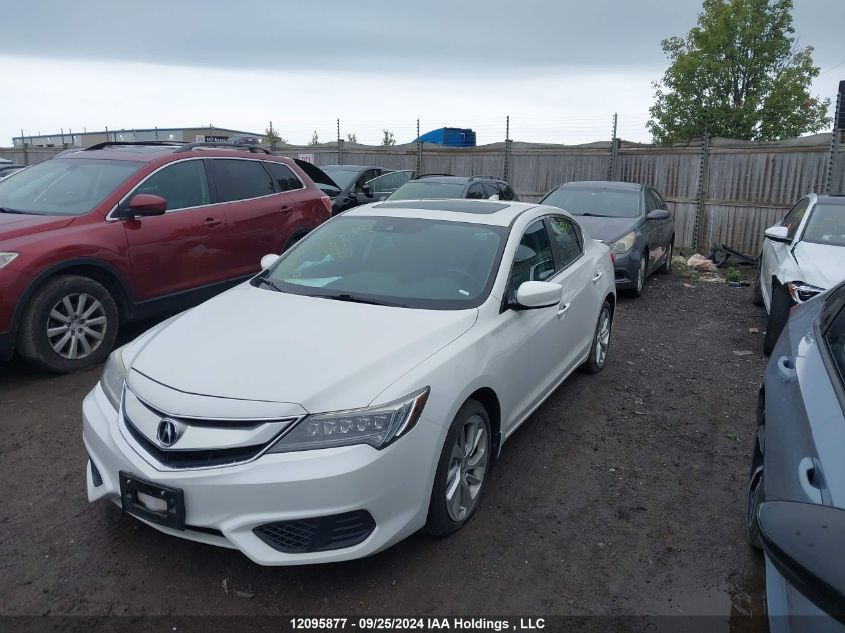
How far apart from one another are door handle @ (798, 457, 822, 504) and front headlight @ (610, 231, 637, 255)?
22.6 feet

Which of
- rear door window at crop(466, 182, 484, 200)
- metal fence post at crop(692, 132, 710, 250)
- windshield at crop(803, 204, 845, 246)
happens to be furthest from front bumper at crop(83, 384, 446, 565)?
metal fence post at crop(692, 132, 710, 250)

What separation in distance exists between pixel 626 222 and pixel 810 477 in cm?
776

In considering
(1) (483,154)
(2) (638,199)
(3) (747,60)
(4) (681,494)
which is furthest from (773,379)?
(3) (747,60)

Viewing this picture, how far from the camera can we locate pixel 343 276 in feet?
13.5

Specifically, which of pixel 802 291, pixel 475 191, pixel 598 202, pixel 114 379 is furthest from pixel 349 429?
pixel 475 191

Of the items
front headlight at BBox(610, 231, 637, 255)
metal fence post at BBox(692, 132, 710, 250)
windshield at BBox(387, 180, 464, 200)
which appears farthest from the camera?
metal fence post at BBox(692, 132, 710, 250)

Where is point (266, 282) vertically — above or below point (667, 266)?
above

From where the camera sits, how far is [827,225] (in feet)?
23.3

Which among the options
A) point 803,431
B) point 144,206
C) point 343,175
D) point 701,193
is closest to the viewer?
point 803,431

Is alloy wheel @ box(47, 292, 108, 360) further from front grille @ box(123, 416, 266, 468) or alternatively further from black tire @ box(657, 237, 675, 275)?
black tire @ box(657, 237, 675, 275)

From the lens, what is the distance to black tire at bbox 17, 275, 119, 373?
16.7 feet

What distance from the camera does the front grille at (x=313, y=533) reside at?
2686mm

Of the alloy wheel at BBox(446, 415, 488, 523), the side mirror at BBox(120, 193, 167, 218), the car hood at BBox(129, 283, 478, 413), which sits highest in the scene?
the side mirror at BBox(120, 193, 167, 218)

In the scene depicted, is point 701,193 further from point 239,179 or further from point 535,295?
point 535,295
